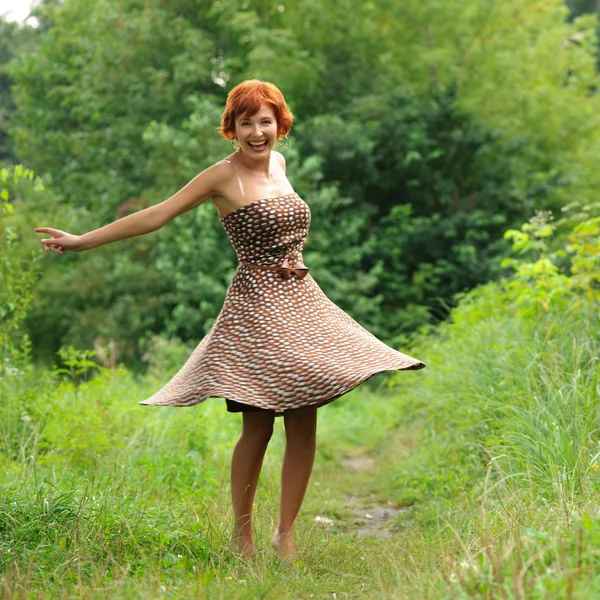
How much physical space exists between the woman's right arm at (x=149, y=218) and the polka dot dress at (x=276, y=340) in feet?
0.52

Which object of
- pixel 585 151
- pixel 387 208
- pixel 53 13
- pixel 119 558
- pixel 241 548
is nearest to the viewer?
pixel 119 558

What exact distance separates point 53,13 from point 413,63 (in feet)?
34.1

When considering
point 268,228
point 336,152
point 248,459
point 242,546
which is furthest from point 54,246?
point 336,152

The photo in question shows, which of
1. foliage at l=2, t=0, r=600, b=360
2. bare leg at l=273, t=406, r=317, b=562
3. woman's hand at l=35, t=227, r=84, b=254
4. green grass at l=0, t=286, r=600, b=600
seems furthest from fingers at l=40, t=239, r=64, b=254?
foliage at l=2, t=0, r=600, b=360

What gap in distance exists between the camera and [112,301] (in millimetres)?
16609

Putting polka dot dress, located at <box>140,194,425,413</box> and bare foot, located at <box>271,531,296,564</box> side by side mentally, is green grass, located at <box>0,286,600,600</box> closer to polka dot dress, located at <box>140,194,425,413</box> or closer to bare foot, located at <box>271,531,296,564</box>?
bare foot, located at <box>271,531,296,564</box>

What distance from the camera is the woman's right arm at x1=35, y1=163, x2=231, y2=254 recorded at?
3.77 m

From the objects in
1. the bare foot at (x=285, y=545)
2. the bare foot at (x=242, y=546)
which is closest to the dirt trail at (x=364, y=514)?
the bare foot at (x=285, y=545)

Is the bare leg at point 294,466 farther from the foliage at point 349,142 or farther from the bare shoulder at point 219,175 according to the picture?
the foliage at point 349,142

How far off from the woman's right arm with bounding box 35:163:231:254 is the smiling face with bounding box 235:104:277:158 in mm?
121

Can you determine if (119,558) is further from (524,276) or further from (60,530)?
(524,276)

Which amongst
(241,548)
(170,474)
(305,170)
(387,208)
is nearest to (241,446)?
(241,548)

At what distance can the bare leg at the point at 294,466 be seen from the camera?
3.76m

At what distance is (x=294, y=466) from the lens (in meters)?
3.78
